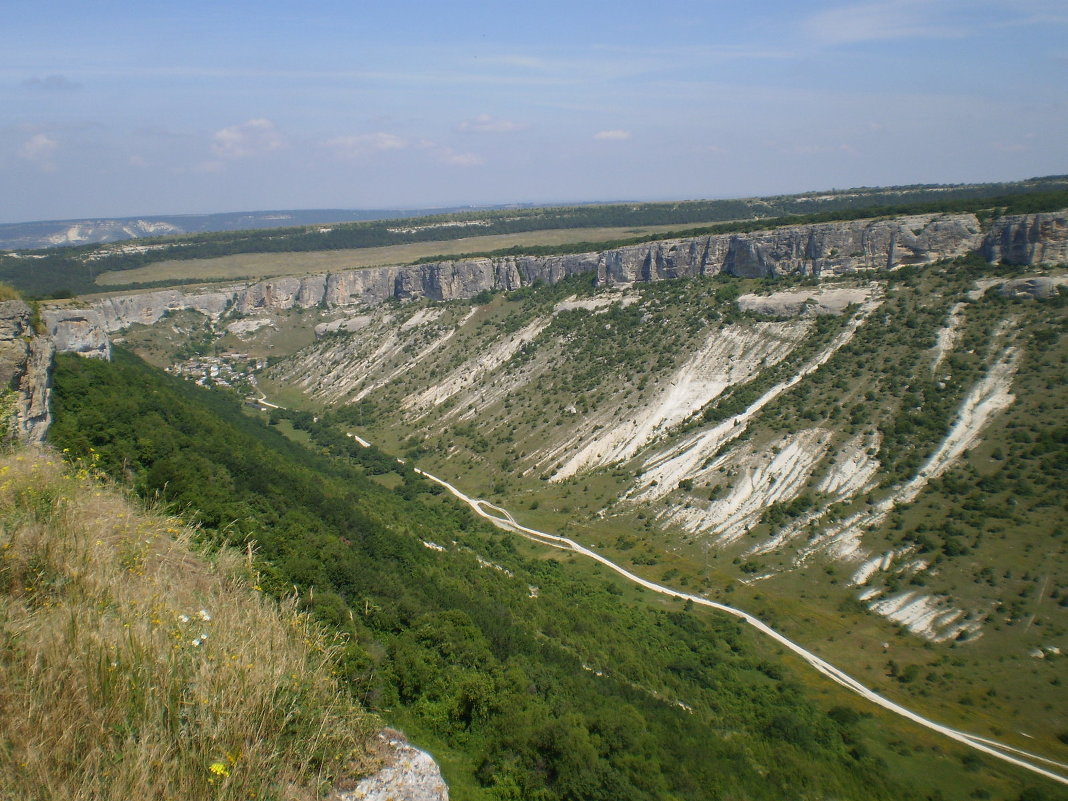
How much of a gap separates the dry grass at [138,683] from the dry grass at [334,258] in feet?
329

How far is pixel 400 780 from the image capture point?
23.7 feet

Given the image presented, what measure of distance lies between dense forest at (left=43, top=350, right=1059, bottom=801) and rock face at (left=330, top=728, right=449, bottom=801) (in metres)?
2.11

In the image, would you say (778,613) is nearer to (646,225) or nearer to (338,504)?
(338,504)

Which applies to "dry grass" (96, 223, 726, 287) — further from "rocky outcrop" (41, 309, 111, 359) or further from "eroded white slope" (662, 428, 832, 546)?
"eroded white slope" (662, 428, 832, 546)

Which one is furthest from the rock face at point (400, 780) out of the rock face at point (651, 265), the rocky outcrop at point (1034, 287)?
the rocky outcrop at point (1034, 287)

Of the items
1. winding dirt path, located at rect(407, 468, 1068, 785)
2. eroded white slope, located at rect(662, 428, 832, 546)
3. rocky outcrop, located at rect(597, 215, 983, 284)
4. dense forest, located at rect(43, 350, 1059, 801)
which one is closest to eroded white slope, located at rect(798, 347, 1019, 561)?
eroded white slope, located at rect(662, 428, 832, 546)

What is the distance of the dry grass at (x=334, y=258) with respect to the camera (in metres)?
106

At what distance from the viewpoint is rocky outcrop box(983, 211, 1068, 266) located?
162 feet

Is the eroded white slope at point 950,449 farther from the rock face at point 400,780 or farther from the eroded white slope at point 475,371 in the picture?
the eroded white slope at point 475,371

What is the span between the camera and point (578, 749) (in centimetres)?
1256

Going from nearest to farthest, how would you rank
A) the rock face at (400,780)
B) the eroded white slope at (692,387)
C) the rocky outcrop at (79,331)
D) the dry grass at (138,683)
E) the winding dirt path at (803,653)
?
1. the dry grass at (138,683)
2. the rock face at (400,780)
3. the winding dirt path at (803,653)
4. the rocky outcrop at (79,331)
5. the eroded white slope at (692,387)

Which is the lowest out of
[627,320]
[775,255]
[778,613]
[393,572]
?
[778,613]

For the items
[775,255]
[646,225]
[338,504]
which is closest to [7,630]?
[338,504]

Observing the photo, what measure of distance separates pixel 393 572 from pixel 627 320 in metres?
48.6
